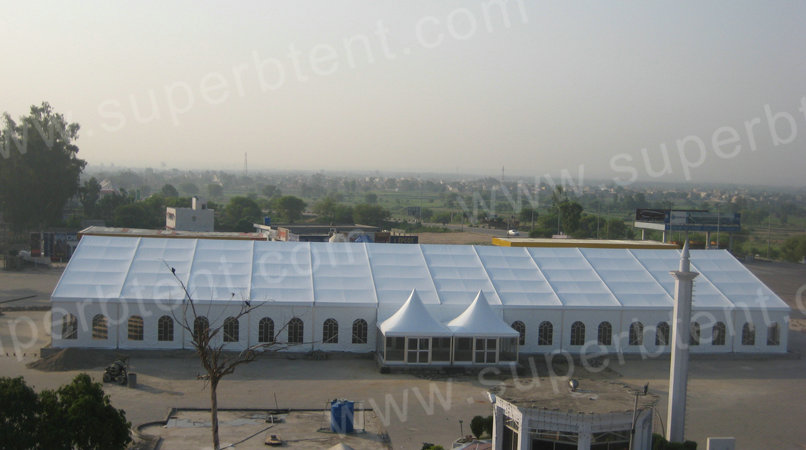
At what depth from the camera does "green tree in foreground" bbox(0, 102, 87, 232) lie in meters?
62.9

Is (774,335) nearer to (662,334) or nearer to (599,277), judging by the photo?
(662,334)

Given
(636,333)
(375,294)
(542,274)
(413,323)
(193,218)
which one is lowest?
(636,333)

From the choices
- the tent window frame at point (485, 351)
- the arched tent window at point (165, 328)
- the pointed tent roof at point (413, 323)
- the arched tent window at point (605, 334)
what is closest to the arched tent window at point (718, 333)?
the arched tent window at point (605, 334)

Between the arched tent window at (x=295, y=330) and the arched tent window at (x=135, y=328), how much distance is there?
200 inches

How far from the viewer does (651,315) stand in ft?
92.8

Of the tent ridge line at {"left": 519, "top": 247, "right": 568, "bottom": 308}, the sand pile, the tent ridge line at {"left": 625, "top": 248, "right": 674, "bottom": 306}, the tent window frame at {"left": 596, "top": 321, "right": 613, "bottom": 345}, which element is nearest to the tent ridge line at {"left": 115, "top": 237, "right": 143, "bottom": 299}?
the sand pile

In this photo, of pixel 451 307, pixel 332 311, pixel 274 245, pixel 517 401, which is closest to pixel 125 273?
pixel 274 245

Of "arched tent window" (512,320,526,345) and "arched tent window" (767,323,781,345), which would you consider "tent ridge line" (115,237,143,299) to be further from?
"arched tent window" (767,323,781,345)

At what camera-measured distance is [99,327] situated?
25438mm

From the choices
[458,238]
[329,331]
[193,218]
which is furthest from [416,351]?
[458,238]

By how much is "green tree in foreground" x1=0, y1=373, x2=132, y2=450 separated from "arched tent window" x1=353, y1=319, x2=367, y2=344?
39.1 ft

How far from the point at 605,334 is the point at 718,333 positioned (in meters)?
4.73

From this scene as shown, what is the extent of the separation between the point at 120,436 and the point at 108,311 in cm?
1128

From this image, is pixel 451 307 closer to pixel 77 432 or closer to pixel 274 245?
pixel 274 245
